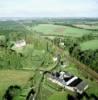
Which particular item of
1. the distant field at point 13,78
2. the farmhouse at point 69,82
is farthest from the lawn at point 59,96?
the distant field at point 13,78

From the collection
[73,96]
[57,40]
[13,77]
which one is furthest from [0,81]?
[57,40]

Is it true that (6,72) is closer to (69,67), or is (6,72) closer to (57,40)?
(69,67)

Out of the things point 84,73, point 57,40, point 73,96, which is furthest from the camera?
point 57,40

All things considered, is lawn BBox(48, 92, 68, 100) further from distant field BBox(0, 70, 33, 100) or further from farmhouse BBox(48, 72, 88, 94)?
distant field BBox(0, 70, 33, 100)

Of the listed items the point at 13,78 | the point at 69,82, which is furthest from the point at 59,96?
the point at 13,78

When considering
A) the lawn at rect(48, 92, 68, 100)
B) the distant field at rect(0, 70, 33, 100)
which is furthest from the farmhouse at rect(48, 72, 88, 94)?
the distant field at rect(0, 70, 33, 100)

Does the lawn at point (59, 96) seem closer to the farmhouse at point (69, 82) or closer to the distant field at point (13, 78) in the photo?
the farmhouse at point (69, 82)

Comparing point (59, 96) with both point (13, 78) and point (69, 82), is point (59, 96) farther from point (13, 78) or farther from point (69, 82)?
point (13, 78)
